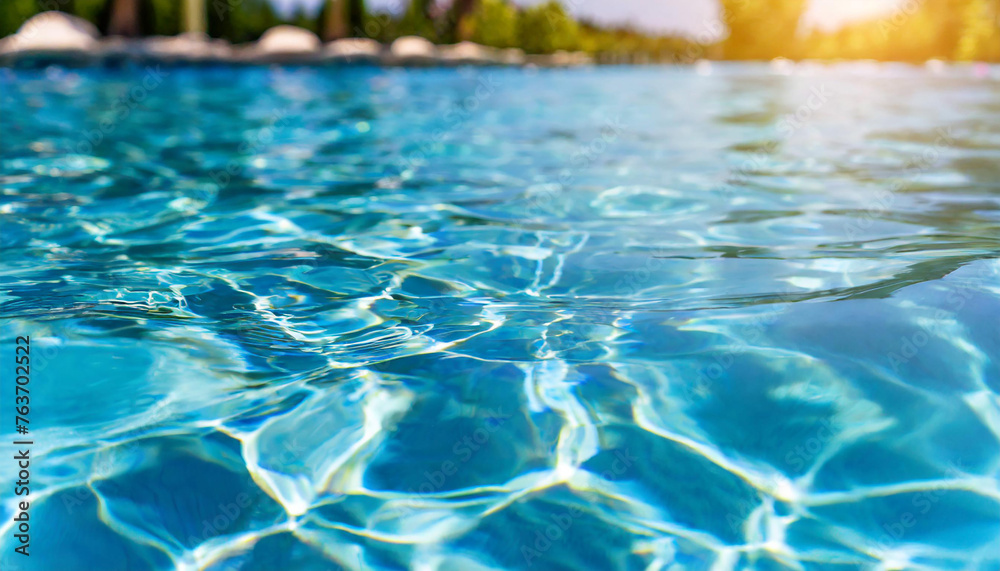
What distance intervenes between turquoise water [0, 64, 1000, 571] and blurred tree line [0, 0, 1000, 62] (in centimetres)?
990

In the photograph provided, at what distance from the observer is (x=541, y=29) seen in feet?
158

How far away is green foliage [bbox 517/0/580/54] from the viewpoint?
48219 millimetres

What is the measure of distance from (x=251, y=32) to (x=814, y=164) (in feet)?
96.7

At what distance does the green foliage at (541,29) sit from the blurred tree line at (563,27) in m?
0.06

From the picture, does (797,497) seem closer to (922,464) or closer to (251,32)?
(922,464)

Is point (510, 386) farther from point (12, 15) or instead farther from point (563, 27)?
point (563, 27)

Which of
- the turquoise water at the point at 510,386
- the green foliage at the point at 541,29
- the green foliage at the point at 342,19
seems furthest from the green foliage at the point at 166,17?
the turquoise water at the point at 510,386

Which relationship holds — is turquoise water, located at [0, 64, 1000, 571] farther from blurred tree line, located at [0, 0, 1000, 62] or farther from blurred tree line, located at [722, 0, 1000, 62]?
blurred tree line, located at [722, 0, 1000, 62]

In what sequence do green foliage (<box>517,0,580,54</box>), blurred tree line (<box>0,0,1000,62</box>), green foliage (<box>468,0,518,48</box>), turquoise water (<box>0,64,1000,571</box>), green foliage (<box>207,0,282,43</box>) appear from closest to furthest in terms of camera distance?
turquoise water (<box>0,64,1000,571</box>) < blurred tree line (<box>0,0,1000,62</box>) < green foliage (<box>207,0,282,43</box>) < green foliage (<box>468,0,518,48</box>) < green foliage (<box>517,0,580,54</box>)

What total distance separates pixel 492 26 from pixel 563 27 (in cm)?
834

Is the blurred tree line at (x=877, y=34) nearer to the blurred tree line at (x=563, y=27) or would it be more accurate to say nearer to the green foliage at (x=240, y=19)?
the blurred tree line at (x=563, y=27)

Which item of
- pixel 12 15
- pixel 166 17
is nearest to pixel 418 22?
pixel 166 17

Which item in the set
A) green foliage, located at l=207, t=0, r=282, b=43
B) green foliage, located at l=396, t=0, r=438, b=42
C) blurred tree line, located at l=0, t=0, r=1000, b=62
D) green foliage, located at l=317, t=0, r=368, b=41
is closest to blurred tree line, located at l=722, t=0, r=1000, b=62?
blurred tree line, located at l=0, t=0, r=1000, b=62

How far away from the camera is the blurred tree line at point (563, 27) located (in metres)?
27.5
